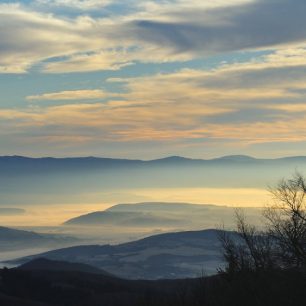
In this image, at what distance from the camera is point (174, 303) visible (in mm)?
49375

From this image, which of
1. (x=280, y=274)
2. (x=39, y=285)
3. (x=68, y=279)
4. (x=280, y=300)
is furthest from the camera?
(x=68, y=279)

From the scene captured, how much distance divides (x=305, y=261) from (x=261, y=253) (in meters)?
10.2

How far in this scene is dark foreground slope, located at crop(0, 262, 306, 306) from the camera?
43.6 metres

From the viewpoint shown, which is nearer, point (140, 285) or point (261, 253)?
point (261, 253)

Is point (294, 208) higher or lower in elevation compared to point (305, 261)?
higher

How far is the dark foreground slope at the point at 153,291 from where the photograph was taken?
43625 millimetres

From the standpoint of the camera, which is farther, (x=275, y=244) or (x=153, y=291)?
(x=153, y=291)

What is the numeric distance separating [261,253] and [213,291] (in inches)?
426

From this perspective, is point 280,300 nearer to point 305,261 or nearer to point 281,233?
point 305,261

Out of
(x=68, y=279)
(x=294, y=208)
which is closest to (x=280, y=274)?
(x=294, y=208)

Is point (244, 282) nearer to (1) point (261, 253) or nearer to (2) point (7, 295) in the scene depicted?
(1) point (261, 253)

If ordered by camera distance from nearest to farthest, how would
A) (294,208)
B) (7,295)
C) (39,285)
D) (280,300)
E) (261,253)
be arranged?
(280,300) < (294,208) < (261,253) < (7,295) < (39,285)

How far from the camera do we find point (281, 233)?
53.8m

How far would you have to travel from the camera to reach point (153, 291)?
312 feet
